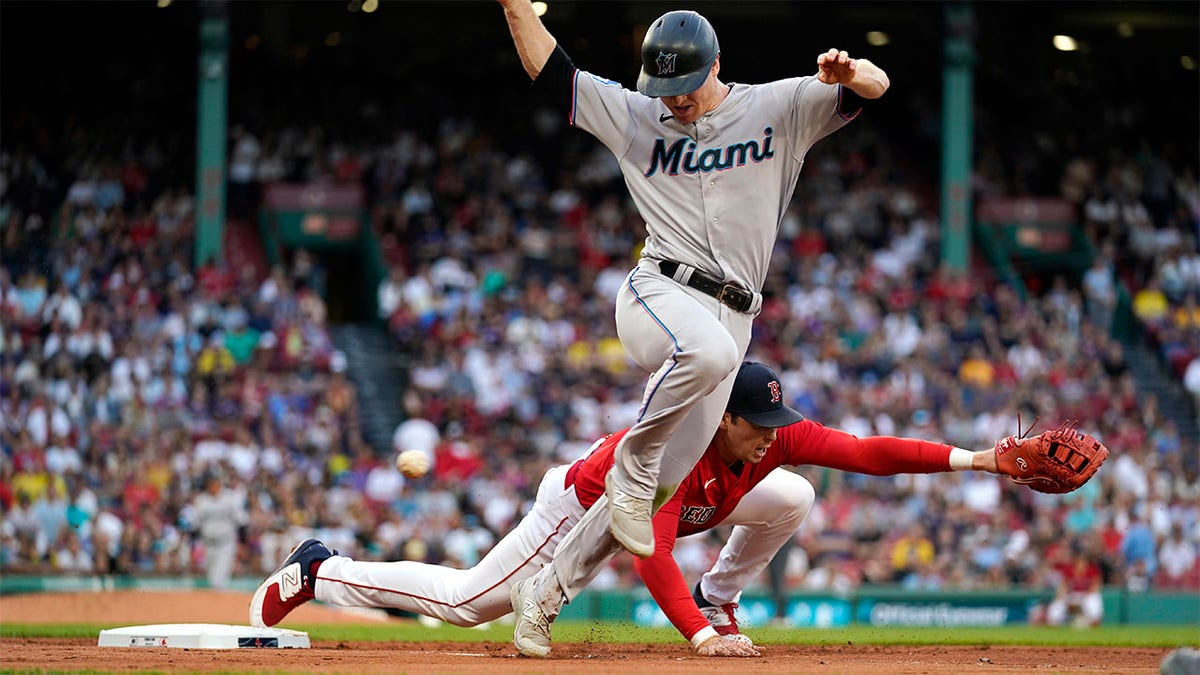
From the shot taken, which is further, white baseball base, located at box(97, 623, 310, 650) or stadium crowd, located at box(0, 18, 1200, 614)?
stadium crowd, located at box(0, 18, 1200, 614)

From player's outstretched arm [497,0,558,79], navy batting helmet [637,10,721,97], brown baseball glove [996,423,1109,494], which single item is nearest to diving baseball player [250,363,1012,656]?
brown baseball glove [996,423,1109,494]

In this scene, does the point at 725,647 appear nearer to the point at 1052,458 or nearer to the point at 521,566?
→ the point at 521,566

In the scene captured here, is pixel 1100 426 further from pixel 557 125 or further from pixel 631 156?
pixel 631 156

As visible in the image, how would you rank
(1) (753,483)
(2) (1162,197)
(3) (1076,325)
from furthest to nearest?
(2) (1162,197)
(3) (1076,325)
(1) (753,483)

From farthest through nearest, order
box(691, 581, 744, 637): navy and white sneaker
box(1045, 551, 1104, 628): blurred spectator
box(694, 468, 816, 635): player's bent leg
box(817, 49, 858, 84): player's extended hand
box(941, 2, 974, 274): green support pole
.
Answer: box(941, 2, 974, 274): green support pole
box(1045, 551, 1104, 628): blurred spectator
box(691, 581, 744, 637): navy and white sneaker
box(694, 468, 816, 635): player's bent leg
box(817, 49, 858, 84): player's extended hand

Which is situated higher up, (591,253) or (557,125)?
(557,125)

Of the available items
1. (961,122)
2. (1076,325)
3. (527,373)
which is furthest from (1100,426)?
(527,373)

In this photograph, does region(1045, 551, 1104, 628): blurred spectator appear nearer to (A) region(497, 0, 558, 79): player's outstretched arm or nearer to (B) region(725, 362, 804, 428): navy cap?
(B) region(725, 362, 804, 428): navy cap
